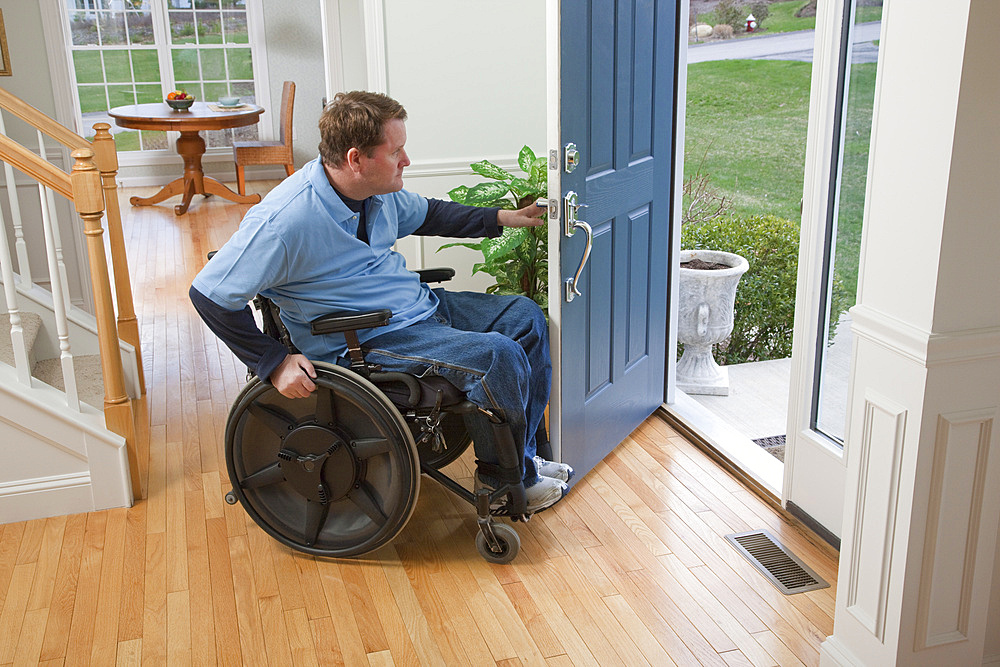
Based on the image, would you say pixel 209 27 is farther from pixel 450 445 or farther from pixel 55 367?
pixel 450 445

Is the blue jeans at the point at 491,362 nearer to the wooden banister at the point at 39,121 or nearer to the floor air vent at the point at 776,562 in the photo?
the floor air vent at the point at 776,562

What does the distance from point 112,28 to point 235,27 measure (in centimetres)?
107

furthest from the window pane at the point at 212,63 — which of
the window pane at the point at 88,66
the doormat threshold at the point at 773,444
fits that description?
the doormat threshold at the point at 773,444

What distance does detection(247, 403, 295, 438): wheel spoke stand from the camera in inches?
95.6

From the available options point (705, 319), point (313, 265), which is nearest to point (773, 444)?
point (705, 319)

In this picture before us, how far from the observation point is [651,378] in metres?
3.39

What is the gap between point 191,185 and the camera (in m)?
7.30

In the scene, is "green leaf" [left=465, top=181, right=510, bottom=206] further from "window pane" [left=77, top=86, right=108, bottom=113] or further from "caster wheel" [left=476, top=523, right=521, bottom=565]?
"window pane" [left=77, top=86, right=108, bottom=113]

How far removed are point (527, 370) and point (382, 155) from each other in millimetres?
689

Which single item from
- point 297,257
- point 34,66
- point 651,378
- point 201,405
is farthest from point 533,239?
point 34,66

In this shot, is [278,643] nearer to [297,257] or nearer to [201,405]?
[297,257]

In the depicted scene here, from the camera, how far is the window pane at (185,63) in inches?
325

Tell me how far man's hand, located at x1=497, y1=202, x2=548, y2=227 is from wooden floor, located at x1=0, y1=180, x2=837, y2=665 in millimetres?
874

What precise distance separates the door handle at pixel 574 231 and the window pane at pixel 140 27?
6913mm
